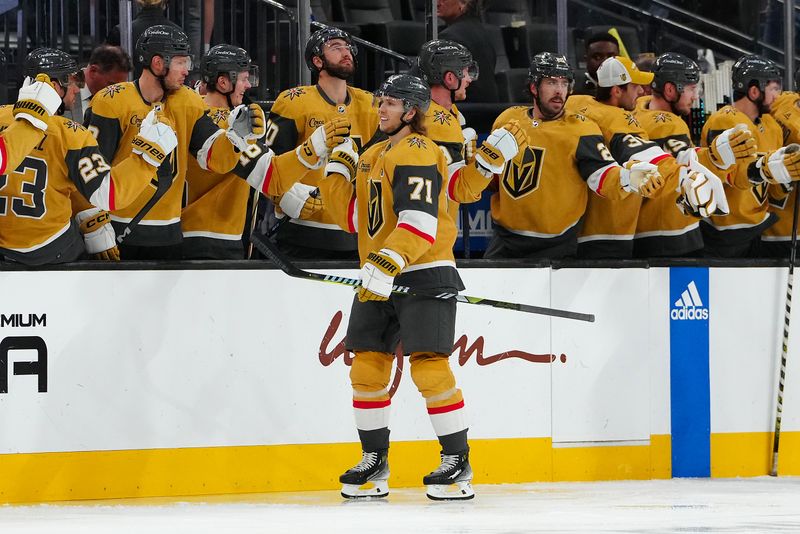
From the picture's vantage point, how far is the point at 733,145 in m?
6.14

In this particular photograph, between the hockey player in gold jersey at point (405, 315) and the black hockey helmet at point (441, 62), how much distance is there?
840 mm

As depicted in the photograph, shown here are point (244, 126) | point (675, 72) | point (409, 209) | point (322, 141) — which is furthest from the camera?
point (675, 72)

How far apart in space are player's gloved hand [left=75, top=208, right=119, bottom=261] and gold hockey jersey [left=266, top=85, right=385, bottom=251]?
865 mm

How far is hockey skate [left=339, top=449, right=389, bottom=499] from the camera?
5.09m

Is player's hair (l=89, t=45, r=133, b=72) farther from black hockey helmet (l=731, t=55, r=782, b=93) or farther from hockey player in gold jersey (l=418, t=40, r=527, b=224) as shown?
black hockey helmet (l=731, t=55, r=782, b=93)

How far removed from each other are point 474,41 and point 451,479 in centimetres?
295

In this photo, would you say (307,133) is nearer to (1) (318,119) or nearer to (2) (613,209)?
(1) (318,119)

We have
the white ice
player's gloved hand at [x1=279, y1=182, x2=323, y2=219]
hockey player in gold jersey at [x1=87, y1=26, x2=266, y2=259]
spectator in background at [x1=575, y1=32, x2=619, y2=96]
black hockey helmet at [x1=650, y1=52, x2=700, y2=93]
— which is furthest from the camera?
→ spectator in background at [x1=575, y1=32, x2=619, y2=96]

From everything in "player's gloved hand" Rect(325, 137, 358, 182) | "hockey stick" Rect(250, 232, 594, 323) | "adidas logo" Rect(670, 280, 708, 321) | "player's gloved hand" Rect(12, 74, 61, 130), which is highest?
"player's gloved hand" Rect(12, 74, 61, 130)

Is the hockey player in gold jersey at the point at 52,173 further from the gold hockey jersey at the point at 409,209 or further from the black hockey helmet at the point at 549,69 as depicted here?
the black hockey helmet at the point at 549,69

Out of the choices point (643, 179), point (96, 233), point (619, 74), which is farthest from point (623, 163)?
point (96, 233)

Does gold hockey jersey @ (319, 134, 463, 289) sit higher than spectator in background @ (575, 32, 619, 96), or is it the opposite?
spectator in background @ (575, 32, 619, 96)

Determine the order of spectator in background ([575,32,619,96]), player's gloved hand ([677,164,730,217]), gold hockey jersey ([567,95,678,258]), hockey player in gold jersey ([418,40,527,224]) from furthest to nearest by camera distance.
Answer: spectator in background ([575,32,619,96]), gold hockey jersey ([567,95,678,258]), player's gloved hand ([677,164,730,217]), hockey player in gold jersey ([418,40,527,224])

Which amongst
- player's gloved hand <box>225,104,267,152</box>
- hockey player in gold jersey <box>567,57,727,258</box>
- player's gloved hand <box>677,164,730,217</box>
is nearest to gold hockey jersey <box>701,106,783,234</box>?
hockey player in gold jersey <box>567,57,727,258</box>
